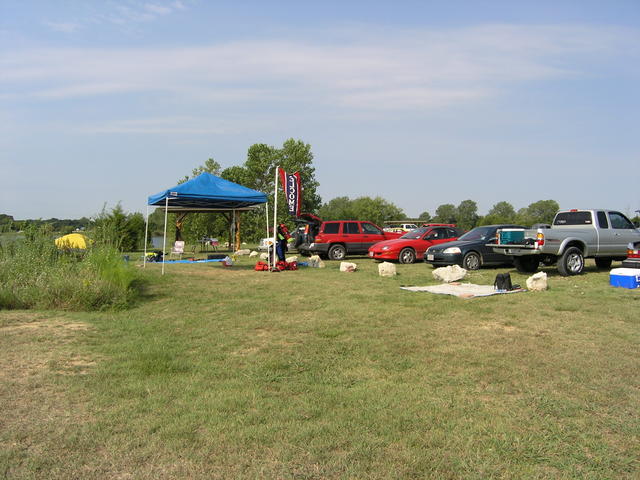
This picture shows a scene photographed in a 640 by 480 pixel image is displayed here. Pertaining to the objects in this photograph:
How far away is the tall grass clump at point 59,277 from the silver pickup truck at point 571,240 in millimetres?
9122

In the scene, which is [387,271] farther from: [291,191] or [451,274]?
[291,191]

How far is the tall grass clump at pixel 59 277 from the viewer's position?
27.7ft

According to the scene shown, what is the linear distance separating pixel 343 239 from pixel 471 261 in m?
6.21

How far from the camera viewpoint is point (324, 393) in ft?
14.3

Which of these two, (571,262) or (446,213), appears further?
(446,213)

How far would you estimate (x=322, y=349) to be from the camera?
19.1 feet

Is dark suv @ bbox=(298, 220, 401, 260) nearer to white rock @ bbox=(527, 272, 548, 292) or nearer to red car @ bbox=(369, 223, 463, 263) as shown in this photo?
red car @ bbox=(369, 223, 463, 263)

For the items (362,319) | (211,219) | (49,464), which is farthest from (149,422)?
(211,219)

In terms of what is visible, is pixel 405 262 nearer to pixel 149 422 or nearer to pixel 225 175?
pixel 149 422

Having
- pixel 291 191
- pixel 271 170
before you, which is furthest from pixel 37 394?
pixel 271 170

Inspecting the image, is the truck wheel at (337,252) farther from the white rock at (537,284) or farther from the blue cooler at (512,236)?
the white rock at (537,284)

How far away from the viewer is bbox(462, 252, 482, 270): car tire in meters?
14.7

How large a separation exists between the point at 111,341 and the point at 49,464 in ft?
10.9

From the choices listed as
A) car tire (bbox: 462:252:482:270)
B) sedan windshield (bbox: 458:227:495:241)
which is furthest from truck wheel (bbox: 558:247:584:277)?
sedan windshield (bbox: 458:227:495:241)
